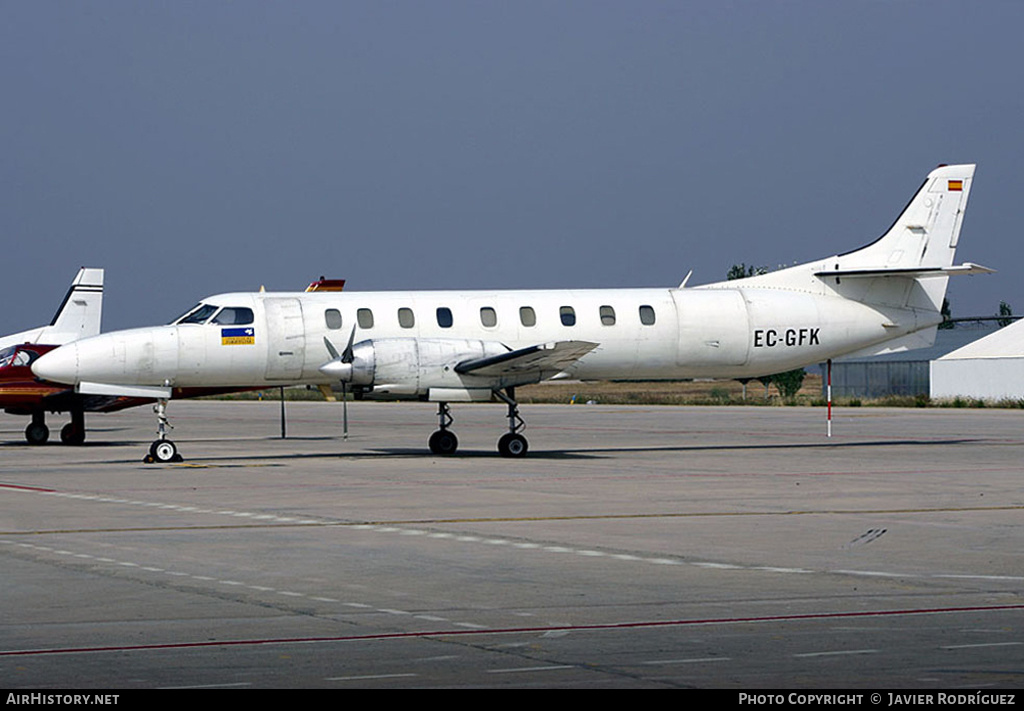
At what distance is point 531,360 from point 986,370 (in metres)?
53.4

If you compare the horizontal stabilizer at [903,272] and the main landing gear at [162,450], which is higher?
the horizontal stabilizer at [903,272]

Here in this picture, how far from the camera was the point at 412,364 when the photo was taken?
26.8 m

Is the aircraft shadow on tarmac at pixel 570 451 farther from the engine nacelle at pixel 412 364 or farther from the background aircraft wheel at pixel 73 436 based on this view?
the engine nacelle at pixel 412 364

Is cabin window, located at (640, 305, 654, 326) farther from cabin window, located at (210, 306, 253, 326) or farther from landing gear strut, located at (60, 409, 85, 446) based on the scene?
landing gear strut, located at (60, 409, 85, 446)

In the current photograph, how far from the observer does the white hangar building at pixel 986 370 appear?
236ft

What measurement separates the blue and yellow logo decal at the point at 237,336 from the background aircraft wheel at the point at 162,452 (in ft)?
7.58

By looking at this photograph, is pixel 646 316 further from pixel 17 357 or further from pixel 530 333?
pixel 17 357

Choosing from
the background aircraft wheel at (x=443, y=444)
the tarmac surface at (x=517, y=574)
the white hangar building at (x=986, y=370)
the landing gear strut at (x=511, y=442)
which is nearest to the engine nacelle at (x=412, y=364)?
the landing gear strut at (x=511, y=442)

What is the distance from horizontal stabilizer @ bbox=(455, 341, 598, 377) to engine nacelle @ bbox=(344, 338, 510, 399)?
0.24 metres

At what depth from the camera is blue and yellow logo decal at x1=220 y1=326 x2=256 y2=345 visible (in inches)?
1079

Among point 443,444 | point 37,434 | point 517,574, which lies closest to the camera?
point 517,574

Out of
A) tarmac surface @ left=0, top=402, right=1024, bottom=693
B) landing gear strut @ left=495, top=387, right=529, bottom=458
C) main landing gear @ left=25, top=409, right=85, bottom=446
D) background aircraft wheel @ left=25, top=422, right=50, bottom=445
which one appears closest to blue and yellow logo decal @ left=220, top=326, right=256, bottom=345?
tarmac surface @ left=0, top=402, right=1024, bottom=693

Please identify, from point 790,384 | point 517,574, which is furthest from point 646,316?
point 790,384
